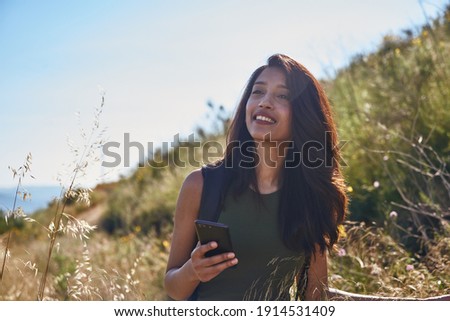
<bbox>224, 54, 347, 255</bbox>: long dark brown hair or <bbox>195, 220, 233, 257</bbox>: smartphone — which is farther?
<bbox>224, 54, 347, 255</bbox>: long dark brown hair

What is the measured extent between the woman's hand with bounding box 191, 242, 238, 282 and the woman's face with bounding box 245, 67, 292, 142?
2.11ft

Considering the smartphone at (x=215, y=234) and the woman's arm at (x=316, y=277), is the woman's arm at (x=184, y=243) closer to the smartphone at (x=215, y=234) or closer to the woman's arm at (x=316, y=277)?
the smartphone at (x=215, y=234)

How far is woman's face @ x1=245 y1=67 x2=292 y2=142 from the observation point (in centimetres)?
310

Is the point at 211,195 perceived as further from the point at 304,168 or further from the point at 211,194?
the point at 304,168

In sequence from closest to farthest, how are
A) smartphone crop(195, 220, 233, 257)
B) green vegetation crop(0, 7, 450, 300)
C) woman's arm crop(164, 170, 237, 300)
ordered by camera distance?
1. smartphone crop(195, 220, 233, 257)
2. woman's arm crop(164, 170, 237, 300)
3. green vegetation crop(0, 7, 450, 300)

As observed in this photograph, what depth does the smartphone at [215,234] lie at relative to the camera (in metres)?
2.63

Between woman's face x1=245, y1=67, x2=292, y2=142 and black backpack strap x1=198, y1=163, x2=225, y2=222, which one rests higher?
woman's face x1=245, y1=67, x2=292, y2=142

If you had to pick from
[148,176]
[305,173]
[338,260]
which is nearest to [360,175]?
[338,260]

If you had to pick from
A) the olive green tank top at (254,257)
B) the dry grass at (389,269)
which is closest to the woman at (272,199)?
the olive green tank top at (254,257)

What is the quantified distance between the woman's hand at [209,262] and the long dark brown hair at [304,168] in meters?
0.43

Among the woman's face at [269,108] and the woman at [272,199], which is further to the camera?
the woman's face at [269,108]

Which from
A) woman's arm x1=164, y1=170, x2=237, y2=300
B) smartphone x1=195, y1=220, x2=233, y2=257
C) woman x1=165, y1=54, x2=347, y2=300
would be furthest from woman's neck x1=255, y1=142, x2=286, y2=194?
smartphone x1=195, y1=220, x2=233, y2=257

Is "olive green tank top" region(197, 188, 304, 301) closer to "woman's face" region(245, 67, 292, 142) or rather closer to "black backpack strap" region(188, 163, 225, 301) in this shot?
"black backpack strap" region(188, 163, 225, 301)
